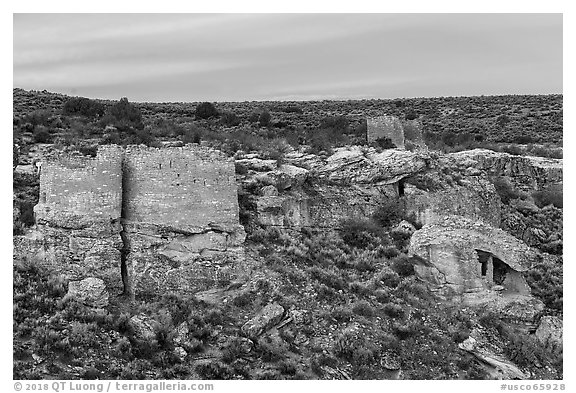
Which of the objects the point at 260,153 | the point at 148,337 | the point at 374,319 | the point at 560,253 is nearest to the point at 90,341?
the point at 148,337

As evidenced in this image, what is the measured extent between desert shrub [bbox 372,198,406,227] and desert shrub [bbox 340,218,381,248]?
414mm

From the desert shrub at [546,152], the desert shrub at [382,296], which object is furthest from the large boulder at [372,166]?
the desert shrub at [546,152]

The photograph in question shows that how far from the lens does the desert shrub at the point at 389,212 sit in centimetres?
1811

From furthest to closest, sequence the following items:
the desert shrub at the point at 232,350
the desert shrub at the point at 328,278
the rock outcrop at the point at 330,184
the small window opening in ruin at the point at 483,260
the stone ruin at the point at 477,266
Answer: the rock outcrop at the point at 330,184 < the small window opening in ruin at the point at 483,260 < the desert shrub at the point at 328,278 < the stone ruin at the point at 477,266 < the desert shrub at the point at 232,350

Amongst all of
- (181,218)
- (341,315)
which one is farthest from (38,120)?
(341,315)

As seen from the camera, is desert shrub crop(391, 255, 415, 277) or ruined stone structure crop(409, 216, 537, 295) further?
desert shrub crop(391, 255, 415, 277)

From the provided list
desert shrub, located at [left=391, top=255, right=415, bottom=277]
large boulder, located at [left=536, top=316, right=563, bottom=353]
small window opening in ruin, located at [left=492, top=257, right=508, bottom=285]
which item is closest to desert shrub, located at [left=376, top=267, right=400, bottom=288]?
desert shrub, located at [left=391, top=255, right=415, bottom=277]

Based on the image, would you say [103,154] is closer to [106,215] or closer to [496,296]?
[106,215]

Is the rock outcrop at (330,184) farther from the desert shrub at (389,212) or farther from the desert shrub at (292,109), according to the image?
the desert shrub at (292,109)

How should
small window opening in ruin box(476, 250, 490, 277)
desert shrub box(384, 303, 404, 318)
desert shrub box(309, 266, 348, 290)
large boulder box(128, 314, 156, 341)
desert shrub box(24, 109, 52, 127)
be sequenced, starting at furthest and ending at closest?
desert shrub box(24, 109, 52, 127)
small window opening in ruin box(476, 250, 490, 277)
desert shrub box(309, 266, 348, 290)
desert shrub box(384, 303, 404, 318)
large boulder box(128, 314, 156, 341)

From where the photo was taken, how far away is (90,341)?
12.7 meters

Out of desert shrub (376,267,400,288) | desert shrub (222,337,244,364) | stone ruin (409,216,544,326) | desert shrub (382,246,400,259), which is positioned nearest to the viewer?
desert shrub (222,337,244,364)

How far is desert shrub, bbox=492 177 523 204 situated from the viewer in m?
21.4

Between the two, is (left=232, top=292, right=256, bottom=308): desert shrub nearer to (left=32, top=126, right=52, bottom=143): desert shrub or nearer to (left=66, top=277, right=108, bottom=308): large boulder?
(left=66, top=277, right=108, bottom=308): large boulder
